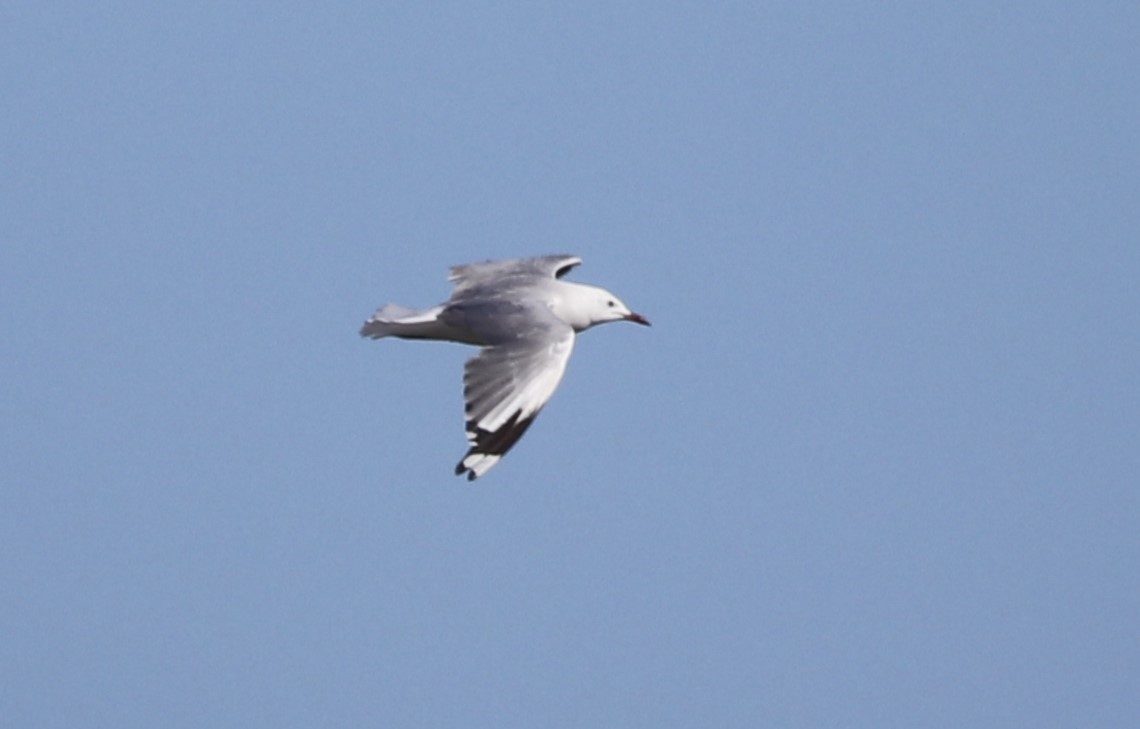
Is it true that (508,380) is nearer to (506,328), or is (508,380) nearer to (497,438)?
(497,438)

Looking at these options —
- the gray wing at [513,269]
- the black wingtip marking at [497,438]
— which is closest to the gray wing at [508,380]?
the black wingtip marking at [497,438]

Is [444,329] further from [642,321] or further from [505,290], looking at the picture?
[642,321]

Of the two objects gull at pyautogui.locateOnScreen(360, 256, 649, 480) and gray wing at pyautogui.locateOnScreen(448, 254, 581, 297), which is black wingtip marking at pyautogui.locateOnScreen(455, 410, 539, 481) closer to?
gull at pyautogui.locateOnScreen(360, 256, 649, 480)

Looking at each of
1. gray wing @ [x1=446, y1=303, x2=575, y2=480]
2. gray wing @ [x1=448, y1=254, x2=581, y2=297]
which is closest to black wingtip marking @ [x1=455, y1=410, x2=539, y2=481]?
gray wing @ [x1=446, y1=303, x2=575, y2=480]

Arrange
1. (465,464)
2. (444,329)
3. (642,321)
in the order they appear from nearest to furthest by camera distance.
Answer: (465,464) < (444,329) < (642,321)

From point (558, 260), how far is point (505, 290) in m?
1.10

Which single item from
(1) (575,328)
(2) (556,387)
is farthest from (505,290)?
(2) (556,387)

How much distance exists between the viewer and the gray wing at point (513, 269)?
1112 centimetres

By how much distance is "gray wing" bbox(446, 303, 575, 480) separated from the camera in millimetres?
8906

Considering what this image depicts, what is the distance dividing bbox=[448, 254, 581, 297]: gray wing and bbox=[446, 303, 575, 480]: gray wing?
1.38 metres

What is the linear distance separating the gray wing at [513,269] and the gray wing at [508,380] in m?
1.38

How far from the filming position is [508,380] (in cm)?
915

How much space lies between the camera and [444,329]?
1003cm

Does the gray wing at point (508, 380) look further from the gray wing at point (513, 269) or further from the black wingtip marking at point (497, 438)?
the gray wing at point (513, 269)
